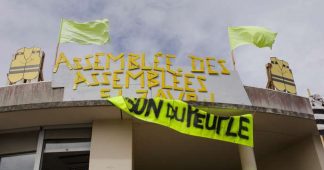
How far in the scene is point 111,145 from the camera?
7.52 m

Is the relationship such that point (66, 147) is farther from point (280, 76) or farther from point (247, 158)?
point (280, 76)

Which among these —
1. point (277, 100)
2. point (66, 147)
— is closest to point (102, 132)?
point (66, 147)

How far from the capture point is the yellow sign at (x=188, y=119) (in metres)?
7.20

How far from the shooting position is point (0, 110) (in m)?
7.45

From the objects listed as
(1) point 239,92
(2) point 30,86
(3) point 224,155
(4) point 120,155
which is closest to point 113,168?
(4) point 120,155

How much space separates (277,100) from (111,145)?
3.82m

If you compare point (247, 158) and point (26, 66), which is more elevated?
point (26, 66)

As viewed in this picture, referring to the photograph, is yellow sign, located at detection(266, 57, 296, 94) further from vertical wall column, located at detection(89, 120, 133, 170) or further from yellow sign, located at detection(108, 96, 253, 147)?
vertical wall column, located at detection(89, 120, 133, 170)

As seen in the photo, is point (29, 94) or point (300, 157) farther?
point (300, 157)

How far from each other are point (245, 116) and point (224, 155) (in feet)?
8.40

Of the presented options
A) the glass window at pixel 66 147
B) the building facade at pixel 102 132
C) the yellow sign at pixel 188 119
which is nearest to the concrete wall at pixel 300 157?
the building facade at pixel 102 132

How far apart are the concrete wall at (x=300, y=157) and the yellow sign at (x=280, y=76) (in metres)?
1.33

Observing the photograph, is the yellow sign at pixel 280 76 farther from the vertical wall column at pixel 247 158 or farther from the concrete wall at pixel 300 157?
the vertical wall column at pixel 247 158

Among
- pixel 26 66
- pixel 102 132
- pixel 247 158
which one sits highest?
pixel 26 66
